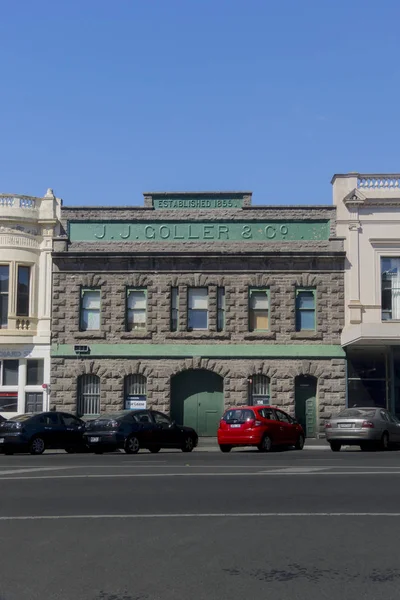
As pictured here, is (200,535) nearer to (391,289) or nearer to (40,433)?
(40,433)

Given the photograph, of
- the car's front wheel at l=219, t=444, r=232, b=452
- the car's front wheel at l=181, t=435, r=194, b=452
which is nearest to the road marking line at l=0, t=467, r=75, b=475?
the car's front wheel at l=219, t=444, r=232, b=452

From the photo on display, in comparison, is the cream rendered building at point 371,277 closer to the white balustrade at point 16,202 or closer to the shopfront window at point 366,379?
the shopfront window at point 366,379

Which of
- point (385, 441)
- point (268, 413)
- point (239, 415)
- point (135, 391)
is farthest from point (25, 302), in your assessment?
point (385, 441)

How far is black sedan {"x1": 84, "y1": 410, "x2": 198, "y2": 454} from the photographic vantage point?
80.5ft

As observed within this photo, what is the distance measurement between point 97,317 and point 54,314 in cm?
168

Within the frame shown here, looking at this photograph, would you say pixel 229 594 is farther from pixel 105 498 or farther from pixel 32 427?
pixel 32 427

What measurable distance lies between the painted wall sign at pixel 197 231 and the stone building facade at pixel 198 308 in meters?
0.04

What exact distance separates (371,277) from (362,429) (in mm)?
9591

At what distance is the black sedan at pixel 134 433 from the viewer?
2455 cm

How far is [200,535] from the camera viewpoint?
369 inches

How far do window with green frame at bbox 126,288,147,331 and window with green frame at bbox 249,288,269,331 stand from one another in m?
4.16

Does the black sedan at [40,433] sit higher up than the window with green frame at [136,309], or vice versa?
the window with green frame at [136,309]

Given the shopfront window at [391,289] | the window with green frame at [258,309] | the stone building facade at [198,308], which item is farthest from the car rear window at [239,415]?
→ the shopfront window at [391,289]

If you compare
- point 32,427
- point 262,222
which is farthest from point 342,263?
point 32,427
